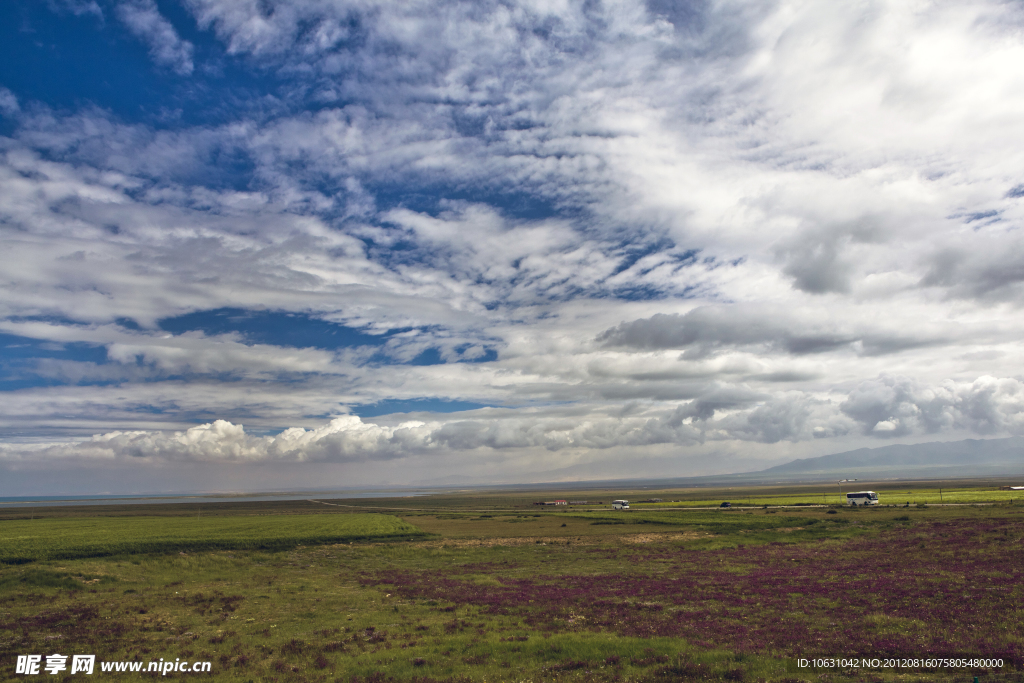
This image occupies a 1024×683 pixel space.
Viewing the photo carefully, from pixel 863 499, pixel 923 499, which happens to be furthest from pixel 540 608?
pixel 923 499

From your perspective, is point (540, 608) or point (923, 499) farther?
Answer: point (923, 499)

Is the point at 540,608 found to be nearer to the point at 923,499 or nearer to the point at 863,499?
the point at 863,499

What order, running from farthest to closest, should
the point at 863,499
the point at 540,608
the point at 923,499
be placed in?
the point at 923,499 < the point at 863,499 < the point at 540,608

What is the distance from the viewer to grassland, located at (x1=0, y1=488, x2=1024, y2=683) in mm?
21547

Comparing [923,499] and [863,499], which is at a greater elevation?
[863,499]

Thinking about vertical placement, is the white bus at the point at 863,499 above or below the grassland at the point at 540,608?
below

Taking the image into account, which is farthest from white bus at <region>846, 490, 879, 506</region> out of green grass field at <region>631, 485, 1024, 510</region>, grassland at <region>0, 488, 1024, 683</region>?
grassland at <region>0, 488, 1024, 683</region>

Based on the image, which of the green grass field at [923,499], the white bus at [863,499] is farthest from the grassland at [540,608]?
the green grass field at [923,499]

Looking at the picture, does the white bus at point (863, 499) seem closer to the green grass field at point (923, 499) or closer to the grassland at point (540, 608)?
the green grass field at point (923, 499)

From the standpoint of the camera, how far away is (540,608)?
3206 cm

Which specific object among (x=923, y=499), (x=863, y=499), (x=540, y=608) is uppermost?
(x=540, y=608)

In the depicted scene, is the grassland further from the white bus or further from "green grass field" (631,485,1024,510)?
"green grass field" (631,485,1024,510)

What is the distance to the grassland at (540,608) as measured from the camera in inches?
848

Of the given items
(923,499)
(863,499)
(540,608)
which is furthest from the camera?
(923,499)
